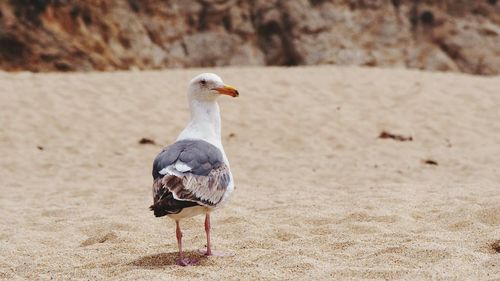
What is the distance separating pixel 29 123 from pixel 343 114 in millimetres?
3953

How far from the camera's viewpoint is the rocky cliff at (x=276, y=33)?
43.3ft

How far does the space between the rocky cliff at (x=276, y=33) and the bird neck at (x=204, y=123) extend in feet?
30.6

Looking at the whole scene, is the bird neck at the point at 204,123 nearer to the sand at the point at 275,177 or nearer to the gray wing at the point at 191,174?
the gray wing at the point at 191,174

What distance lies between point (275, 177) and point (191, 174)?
3.36m

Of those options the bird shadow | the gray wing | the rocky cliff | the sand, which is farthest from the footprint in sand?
the rocky cliff

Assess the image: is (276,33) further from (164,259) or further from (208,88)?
(164,259)

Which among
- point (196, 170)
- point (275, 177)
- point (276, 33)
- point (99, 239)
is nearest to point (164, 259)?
point (196, 170)

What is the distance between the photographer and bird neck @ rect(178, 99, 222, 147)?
12.3 feet

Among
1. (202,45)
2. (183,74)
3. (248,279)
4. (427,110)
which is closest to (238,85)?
(183,74)

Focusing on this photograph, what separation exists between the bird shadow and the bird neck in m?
0.58

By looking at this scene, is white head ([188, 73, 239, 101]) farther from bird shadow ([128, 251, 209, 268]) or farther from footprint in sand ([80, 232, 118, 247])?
footprint in sand ([80, 232, 118, 247])

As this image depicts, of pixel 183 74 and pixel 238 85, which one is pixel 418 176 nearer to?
pixel 238 85

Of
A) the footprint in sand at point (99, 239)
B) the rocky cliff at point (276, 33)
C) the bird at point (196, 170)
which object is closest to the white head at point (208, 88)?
the bird at point (196, 170)

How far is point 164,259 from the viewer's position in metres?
3.56
